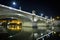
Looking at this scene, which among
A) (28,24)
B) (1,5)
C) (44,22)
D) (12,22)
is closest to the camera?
(1,5)

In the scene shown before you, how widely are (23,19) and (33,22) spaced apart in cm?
400

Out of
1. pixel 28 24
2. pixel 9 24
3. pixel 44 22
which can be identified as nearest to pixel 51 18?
pixel 44 22

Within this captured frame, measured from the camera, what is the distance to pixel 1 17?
45344 millimetres

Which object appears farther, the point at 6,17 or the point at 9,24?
the point at 6,17

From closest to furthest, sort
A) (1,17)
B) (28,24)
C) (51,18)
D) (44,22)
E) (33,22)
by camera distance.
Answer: (1,17) < (33,22) < (28,24) < (44,22) < (51,18)

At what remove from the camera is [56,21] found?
286ft

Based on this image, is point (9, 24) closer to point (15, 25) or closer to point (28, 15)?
point (15, 25)

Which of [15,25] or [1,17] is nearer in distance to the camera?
[15,25]

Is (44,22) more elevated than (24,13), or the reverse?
(24,13)

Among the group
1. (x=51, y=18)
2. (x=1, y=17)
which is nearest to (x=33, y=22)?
(x=1, y=17)

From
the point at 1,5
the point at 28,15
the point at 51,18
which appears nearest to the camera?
the point at 1,5

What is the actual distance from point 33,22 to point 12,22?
1803 cm

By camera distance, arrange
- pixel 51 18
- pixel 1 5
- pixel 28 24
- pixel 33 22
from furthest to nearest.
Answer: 1. pixel 51 18
2. pixel 28 24
3. pixel 33 22
4. pixel 1 5

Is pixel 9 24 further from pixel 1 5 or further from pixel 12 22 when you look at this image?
pixel 1 5
